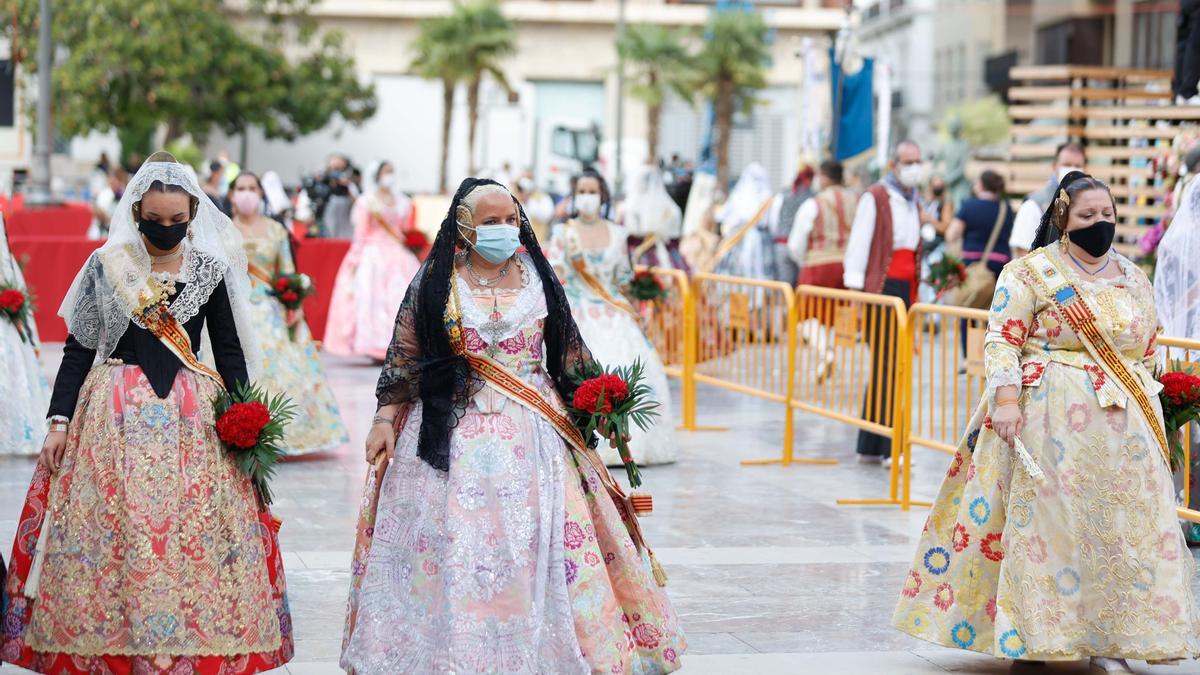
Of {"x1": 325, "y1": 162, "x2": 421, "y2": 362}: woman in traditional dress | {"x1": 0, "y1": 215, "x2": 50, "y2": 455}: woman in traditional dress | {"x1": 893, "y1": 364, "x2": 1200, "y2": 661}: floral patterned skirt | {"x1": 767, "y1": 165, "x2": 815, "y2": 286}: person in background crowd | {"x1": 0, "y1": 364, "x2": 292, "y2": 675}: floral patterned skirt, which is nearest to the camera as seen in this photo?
{"x1": 0, "y1": 364, "x2": 292, "y2": 675}: floral patterned skirt

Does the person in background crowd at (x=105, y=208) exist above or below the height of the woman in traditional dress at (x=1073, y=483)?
above

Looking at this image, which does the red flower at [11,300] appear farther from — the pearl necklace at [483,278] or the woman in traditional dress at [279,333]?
the pearl necklace at [483,278]

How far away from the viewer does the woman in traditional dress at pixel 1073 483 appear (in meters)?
6.04

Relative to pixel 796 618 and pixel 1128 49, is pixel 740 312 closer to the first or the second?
pixel 796 618

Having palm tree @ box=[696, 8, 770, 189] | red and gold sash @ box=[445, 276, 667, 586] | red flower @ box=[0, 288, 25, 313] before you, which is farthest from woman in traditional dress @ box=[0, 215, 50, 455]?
palm tree @ box=[696, 8, 770, 189]

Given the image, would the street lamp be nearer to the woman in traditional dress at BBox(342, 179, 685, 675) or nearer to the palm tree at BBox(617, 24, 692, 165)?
the woman in traditional dress at BBox(342, 179, 685, 675)

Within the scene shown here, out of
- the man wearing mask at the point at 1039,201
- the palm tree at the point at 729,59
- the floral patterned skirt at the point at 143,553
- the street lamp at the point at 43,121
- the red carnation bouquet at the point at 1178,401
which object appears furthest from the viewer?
the palm tree at the point at 729,59

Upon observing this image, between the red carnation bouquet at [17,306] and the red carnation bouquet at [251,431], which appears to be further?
the red carnation bouquet at [17,306]

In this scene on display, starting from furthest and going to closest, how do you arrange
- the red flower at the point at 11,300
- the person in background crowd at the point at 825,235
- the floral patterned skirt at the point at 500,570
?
the person in background crowd at the point at 825,235, the red flower at the point at 11,300, the floral patterned skirt at the point at 500,570

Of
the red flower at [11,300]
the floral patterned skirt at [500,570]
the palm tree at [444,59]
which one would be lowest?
the floral patterned skirt at [500,570]

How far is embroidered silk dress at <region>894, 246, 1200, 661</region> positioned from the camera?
19.8ft

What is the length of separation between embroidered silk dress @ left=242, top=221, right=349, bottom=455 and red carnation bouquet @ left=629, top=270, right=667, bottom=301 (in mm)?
2103

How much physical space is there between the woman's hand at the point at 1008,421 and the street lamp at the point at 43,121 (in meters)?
16.6

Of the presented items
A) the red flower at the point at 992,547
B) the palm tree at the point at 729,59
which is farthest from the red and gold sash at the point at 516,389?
the palm tree at the point at 729,59
